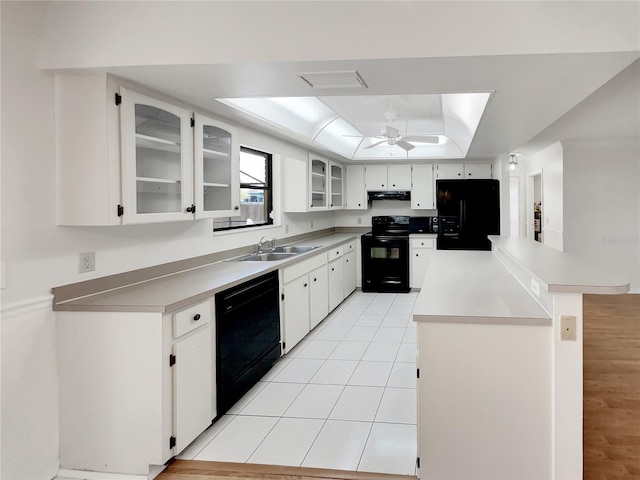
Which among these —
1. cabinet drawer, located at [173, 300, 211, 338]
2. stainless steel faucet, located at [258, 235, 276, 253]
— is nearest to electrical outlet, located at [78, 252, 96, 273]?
cabinet drawer, located at [173, 300, 211, 338]

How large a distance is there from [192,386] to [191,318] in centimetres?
38

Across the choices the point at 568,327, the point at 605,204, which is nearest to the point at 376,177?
the point at 605,204

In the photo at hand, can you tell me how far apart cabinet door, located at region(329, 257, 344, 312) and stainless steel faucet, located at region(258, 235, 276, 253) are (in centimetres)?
88

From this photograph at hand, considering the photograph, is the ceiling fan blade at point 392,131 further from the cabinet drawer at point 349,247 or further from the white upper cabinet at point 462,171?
the white upper cabinet at point 462,171

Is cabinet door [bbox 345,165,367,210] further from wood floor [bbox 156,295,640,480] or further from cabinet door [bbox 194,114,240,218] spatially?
cabinet door [bbox 194,114,240,218]

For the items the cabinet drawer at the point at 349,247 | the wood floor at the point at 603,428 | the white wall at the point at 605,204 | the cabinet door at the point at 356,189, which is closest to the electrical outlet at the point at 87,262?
the wood floor at the point at 603,428

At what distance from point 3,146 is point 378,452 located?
238 centimetres

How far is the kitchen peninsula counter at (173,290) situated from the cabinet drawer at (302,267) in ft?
0.63

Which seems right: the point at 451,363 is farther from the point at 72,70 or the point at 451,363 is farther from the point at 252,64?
the point at 72,70

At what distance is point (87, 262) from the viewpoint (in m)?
2.61

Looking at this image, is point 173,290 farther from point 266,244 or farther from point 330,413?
point 266,244

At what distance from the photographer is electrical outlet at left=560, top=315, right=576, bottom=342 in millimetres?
2068

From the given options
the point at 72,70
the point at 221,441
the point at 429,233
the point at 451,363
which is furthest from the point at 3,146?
the point at 429,233

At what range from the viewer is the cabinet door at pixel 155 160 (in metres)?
2.54
